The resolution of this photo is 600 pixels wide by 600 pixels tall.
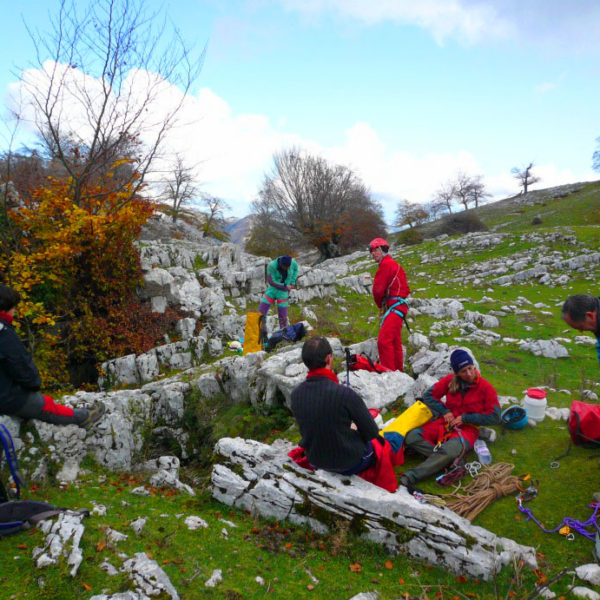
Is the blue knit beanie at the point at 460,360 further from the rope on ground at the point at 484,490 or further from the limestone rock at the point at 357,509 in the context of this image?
the limestone rock at the point at 357,509

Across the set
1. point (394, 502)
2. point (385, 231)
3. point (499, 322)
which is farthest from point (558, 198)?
point (394, 502)

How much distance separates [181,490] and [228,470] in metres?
1.05

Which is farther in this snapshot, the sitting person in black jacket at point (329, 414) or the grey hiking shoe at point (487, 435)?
the grey hiking shoe at point (487, 435)

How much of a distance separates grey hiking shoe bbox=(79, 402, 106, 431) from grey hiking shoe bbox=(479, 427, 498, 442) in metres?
6.46

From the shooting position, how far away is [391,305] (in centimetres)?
781

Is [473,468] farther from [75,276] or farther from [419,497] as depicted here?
[75,276]

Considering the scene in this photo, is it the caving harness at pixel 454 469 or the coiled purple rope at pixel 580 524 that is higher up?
the caving harness at pixel 454 469

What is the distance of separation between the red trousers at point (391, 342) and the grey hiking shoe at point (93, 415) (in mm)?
5608

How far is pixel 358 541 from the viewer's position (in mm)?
4215

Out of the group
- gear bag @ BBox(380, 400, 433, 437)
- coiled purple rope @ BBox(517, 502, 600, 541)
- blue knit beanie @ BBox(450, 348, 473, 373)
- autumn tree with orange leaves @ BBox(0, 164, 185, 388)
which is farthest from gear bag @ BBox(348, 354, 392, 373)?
autumn tree with orange leaves @ BBox(0, 164, 185, 388)

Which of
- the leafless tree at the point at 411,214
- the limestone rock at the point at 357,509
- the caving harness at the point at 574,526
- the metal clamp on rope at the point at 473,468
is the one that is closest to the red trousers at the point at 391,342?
the metal clamp on rope at the point at 473,468

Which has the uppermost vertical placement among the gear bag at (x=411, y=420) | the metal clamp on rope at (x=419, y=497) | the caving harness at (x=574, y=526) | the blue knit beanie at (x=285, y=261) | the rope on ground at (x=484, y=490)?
the blue knit beanie at (x=285, y=261)

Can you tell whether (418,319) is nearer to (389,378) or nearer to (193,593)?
(389,378)

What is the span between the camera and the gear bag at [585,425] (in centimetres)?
497
